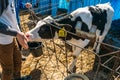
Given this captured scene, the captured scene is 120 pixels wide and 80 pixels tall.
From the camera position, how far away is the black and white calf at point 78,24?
442 centimetres

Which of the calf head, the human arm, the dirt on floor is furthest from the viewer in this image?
the dirt on floor

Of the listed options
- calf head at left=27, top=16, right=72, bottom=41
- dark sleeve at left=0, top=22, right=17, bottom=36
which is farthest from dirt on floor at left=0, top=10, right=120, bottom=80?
dark sleeve at left=0, top=22, right=17, bottom=36

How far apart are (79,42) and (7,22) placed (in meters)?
2.12

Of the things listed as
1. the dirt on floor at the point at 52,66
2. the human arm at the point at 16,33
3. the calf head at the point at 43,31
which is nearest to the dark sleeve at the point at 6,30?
the human arm at the point at 16,33

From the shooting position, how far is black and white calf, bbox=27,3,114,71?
4422 millimetres

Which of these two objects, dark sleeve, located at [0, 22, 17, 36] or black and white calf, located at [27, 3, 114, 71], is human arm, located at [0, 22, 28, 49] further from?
black and white calf, located at [27, 3, 114, 71]

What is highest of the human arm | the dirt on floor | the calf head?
the human arm

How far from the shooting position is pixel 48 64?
16.8 feet

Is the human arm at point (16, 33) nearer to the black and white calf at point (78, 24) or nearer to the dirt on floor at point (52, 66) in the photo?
the black and white calf at point (78, 24)

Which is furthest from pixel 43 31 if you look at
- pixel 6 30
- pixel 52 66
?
pixel 6 30

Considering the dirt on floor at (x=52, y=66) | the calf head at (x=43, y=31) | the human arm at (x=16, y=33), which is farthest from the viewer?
the dirt on floor at (x=52, y=66)

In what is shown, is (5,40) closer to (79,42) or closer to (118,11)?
(79,42)

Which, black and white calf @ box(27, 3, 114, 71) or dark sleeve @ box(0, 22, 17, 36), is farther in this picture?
black and white calf @ box(27, 3, 114, 71)

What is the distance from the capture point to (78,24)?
476 cm
